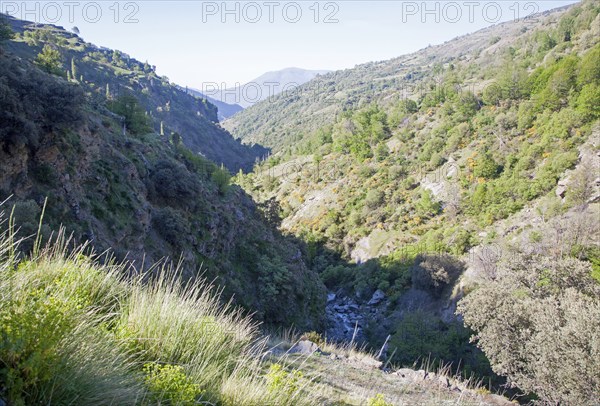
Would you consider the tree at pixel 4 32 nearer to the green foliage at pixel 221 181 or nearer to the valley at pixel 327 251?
the valley at pixel 327 251

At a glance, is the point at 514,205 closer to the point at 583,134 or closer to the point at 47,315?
the point at 583,134

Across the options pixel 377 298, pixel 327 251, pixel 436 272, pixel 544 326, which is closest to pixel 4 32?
pixel 544 326

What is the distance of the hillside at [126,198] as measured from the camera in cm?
1231

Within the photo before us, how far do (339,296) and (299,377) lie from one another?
39092mm

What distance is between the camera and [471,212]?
39.3 metres

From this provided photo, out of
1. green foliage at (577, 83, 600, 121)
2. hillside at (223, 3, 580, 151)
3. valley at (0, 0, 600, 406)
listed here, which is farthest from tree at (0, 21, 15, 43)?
hillside at (223, 3, 580, 151)

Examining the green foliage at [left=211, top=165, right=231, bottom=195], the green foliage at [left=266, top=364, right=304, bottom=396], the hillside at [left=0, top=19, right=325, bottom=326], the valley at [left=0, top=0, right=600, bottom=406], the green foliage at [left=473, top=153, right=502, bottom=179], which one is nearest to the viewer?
the green foliage at [left=266, top=364, right=304, bottom=396]

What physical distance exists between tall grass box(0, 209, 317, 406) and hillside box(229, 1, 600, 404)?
8.29 meters

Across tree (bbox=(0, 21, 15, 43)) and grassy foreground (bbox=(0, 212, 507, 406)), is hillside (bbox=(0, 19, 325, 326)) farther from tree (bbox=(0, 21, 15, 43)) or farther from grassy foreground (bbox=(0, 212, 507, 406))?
tree (bbox=(0, 21, 15, 43))

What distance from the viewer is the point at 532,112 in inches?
1754

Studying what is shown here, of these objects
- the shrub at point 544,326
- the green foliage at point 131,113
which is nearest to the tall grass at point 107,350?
the shrub at point 544,326

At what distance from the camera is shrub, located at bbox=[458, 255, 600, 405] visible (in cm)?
795

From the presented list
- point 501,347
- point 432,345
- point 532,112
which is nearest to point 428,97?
point 532,112

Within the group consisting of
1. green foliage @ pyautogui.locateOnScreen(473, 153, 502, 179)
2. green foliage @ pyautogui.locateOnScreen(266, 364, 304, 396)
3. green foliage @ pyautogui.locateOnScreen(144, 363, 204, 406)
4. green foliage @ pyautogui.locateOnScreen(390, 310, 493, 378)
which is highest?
green foliage @ pyautogui.locateOnScreen(473, 153, 502, 179)
